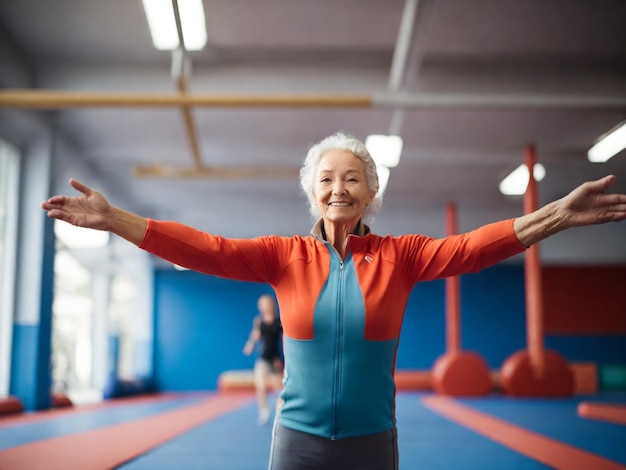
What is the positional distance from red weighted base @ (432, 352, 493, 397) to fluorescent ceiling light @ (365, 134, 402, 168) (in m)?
4.24

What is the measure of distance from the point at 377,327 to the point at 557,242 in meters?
16.0

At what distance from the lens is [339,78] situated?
8.55 metres

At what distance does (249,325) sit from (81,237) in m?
5.27

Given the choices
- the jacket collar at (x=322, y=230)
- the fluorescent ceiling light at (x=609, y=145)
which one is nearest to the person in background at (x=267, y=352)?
the fluorescent ceiling light at (x=609, y=145)

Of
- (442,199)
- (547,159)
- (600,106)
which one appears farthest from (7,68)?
(442,199)

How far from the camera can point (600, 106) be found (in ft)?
24.7

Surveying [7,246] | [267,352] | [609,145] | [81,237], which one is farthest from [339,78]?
[81,237]

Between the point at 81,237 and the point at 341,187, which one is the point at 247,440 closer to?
the point at 341,187

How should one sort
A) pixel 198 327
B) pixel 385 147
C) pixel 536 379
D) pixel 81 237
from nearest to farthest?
pixel 385 147 → pixel 536 379 → pixel 81 237 → pixel 198 327

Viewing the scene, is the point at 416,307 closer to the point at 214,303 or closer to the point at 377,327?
the point at 214,303

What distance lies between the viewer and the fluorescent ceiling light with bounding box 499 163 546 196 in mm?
11867

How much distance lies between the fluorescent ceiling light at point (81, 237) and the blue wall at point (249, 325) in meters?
3.18

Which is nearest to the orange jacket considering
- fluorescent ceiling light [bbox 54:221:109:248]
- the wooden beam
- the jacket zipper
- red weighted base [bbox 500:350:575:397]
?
the jacket zipper

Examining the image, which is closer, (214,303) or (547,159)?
(547,159)
